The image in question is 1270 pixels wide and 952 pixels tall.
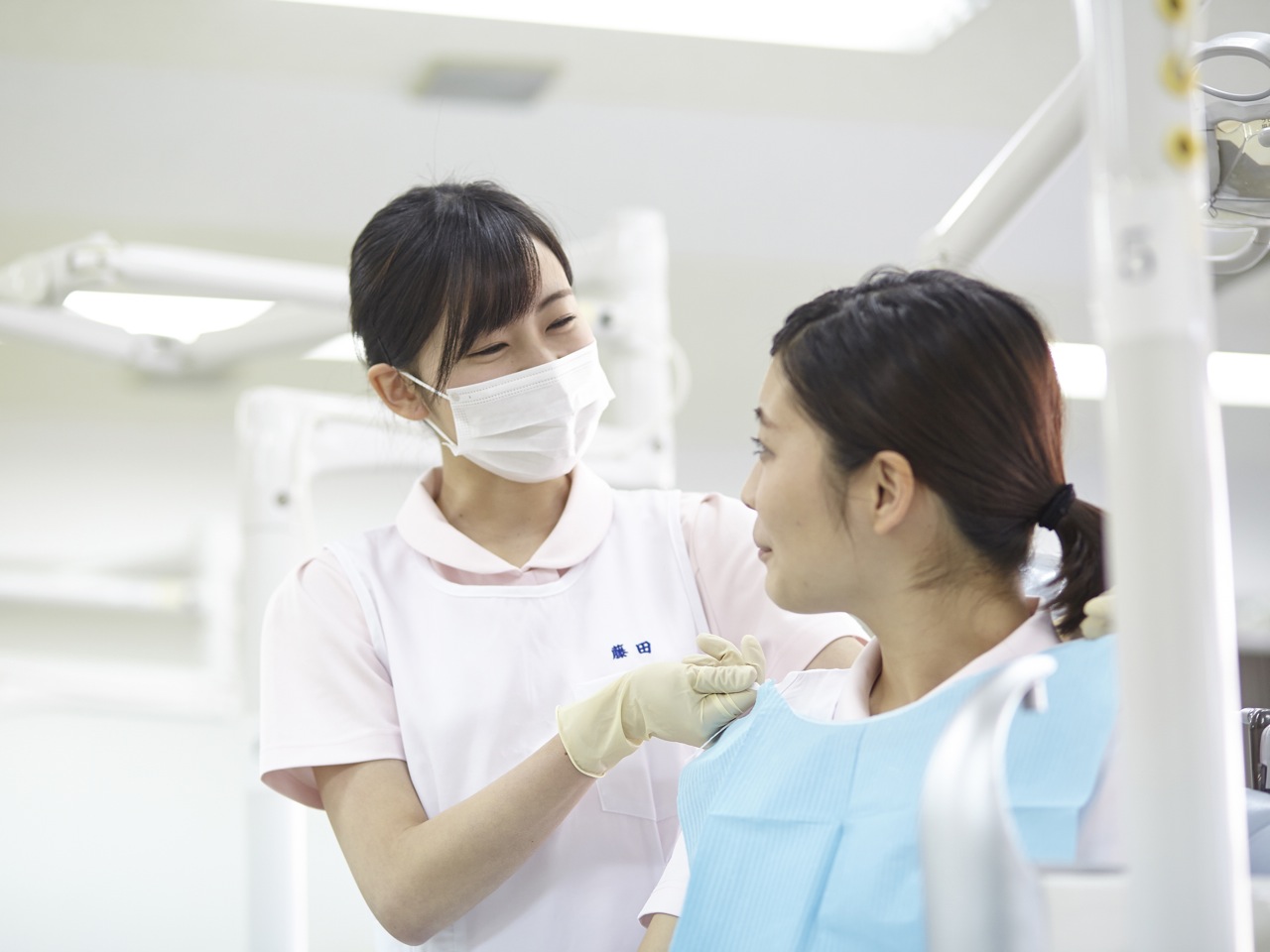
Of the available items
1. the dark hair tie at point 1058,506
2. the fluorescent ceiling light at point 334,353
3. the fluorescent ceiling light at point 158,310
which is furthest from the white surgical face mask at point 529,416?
the fluorescent ceiling light at point 158,310

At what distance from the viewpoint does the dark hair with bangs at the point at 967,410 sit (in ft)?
3.93

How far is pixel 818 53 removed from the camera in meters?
4.15

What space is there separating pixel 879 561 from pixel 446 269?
65 centimetres

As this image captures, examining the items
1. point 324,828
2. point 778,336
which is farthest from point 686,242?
point 778,336

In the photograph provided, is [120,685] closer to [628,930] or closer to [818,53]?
[628,930]

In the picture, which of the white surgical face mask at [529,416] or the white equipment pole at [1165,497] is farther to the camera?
the white surgical face mask at [529,416]

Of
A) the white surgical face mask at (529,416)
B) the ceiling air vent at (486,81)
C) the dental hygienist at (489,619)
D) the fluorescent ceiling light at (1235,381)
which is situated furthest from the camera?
the fluorescent ceiling light at (1235,381)

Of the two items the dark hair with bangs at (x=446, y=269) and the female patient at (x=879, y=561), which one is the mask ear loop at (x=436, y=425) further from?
the female patient at (x=879, y=561)

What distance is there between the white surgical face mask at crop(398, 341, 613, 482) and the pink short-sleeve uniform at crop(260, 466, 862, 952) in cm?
8

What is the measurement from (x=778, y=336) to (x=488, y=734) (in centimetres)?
59

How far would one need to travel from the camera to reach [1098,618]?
1.11 meters

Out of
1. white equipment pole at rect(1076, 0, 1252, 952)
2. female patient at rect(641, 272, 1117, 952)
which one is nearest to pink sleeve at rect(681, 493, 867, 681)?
female patient at rect(641, 272, 1117, 952)

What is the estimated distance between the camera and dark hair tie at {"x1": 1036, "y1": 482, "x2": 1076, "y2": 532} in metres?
1.21

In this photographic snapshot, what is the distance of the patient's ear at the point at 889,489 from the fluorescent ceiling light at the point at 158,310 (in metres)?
3.16
